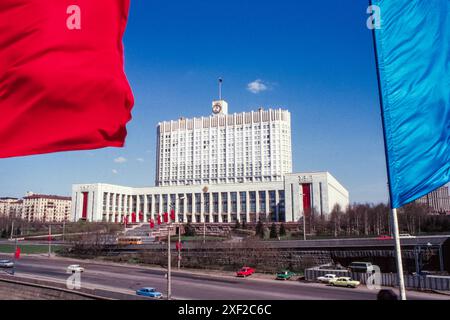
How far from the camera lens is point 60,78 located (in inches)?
188

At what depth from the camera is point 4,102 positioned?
456cm

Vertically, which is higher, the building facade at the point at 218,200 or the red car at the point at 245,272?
the building facade at the point at 218,200

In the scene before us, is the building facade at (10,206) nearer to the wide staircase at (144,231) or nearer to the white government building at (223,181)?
the white government building at (223,181)

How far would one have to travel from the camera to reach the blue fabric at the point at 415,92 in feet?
17.1

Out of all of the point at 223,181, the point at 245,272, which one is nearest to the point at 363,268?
the point at 245,272

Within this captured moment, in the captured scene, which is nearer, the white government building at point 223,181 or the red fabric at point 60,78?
the red fabric at point 60,78

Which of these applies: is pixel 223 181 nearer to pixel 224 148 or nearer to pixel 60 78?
pixel 224 148

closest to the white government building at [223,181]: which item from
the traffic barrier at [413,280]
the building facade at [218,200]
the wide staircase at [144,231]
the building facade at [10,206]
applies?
the building facade at [218,200]

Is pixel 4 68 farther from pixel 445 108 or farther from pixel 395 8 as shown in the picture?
pixel 445 108

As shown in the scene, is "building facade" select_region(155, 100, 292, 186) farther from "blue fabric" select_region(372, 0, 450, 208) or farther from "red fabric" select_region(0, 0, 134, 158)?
"red fabric" select_region(0, 0, 134, 158)

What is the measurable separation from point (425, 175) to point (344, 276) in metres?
31.1

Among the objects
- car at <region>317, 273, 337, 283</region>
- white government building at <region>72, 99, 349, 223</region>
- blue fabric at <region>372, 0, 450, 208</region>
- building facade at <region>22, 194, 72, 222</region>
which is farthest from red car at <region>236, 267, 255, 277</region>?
building facade at <region>22, 194, 72, 222</region>

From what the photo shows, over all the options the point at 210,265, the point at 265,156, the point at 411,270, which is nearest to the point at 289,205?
the point at 265,156

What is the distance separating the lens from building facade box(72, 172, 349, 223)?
9125cm
